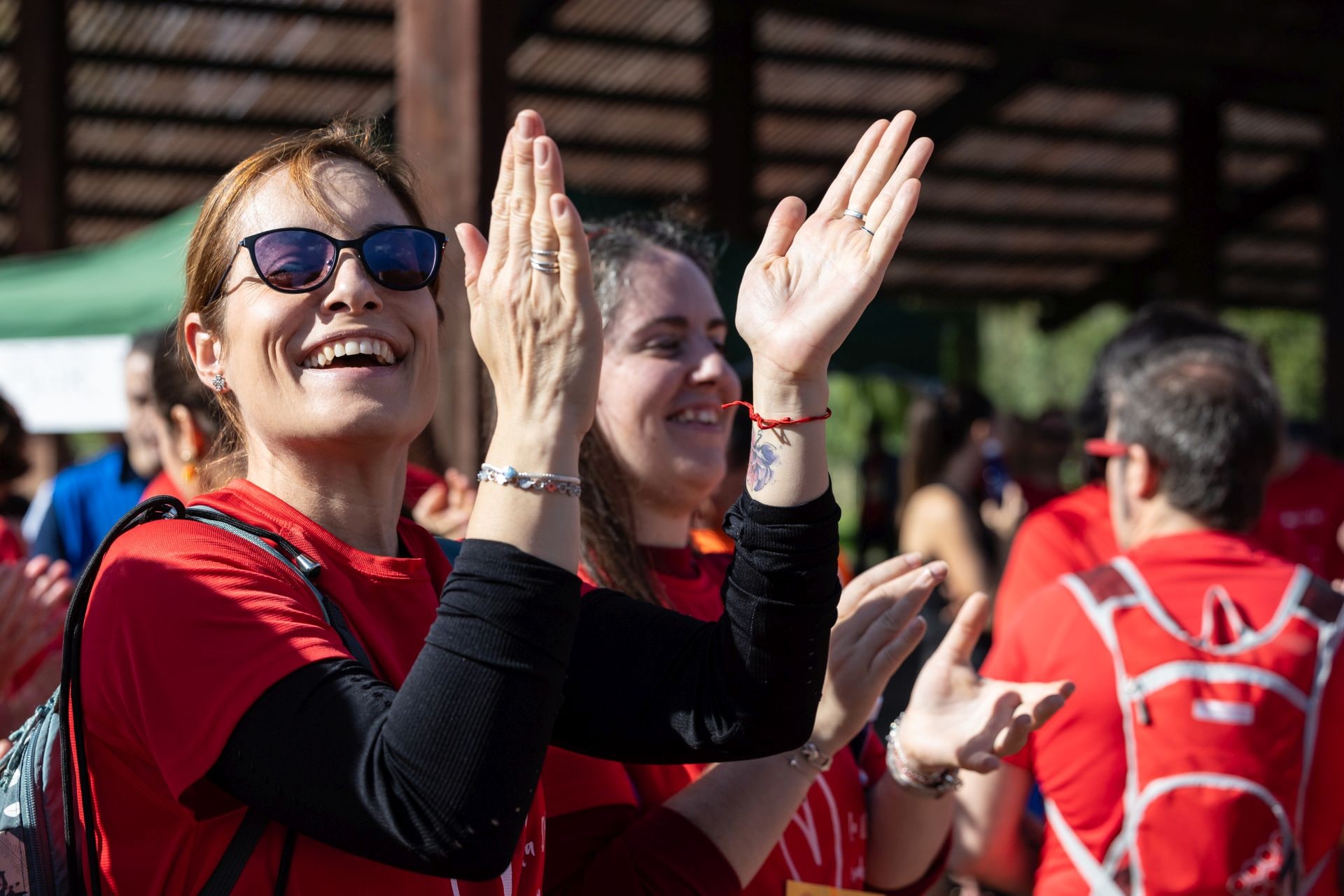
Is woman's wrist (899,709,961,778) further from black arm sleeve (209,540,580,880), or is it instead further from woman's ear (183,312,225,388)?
woman's ear (183,312,225,388)

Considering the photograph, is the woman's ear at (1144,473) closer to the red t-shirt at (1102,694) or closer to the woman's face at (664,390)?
the red t-shirt at (1102,694)

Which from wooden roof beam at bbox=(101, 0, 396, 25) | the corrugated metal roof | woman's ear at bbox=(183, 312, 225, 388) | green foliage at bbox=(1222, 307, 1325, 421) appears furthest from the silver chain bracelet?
green foliage at bbox=(1222, 307, 1325, 421)

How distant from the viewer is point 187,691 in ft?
3.64

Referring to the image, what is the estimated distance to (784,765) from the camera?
5.52 feet

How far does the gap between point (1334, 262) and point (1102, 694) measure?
19.3 ft

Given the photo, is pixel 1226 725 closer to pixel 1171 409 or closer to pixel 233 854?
pixel 1171 409

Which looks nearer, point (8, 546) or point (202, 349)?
point (202, 349)

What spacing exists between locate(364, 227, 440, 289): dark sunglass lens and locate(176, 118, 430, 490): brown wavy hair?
0.06 metres

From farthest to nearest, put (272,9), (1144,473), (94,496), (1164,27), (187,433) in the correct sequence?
(272,9) → (1164,27) → (94,496) → (187,433) → (1144,473)

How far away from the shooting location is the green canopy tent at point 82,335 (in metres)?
4.73

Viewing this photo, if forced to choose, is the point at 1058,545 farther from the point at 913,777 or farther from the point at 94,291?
the point at 94,291

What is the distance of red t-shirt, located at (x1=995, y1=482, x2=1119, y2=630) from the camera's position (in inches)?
123

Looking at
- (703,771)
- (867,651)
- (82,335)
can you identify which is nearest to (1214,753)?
(867,651)

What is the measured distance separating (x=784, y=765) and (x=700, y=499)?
498 millimetres
